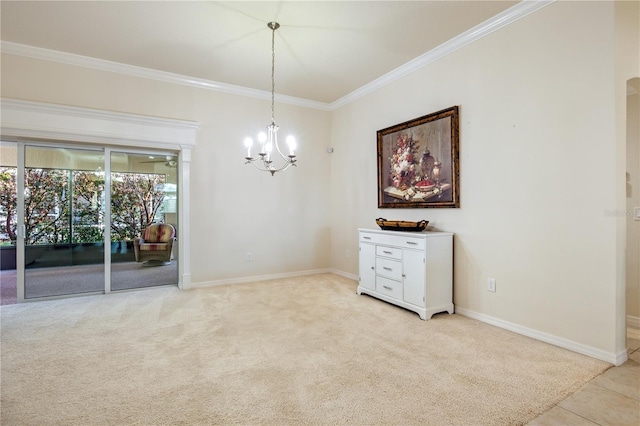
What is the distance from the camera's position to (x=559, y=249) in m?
2.60

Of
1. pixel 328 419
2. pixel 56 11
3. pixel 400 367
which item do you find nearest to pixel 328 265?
pixel 400 367

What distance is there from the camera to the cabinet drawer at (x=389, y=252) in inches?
141

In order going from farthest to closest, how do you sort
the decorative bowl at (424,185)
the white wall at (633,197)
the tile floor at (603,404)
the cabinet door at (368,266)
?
1. the cabinet door at (368,266)
2. the decorative bowl at (424,185)
3. the white wall at (633,197)
4. the tile floor at (603,404)

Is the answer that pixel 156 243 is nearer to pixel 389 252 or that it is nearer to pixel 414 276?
pixel 389 252

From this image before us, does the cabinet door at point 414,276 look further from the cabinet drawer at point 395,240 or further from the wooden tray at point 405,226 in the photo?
the wooden tray at point 405,226

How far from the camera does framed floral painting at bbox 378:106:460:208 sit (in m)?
3.45

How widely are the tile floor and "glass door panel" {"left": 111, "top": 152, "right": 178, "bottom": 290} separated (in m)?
4.52

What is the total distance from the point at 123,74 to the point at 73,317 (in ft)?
9.84

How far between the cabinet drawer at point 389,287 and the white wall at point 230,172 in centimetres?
184

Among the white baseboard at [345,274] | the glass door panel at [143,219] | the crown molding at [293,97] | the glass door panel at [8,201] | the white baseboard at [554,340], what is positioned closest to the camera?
the white baseboard at [554,340]

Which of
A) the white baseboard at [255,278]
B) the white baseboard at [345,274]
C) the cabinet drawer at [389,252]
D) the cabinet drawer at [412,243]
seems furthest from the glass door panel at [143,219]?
the cabinet drawer at [412,243]

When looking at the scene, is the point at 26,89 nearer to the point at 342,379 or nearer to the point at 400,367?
the point at 342,379

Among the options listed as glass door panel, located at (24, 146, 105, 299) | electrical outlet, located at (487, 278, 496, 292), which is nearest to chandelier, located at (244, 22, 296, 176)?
glass door panel, located at (24, 146, 105, 299)

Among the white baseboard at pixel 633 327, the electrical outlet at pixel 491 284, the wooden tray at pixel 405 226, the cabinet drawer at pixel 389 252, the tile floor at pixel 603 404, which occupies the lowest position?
the tile floor at pixel 603 404
